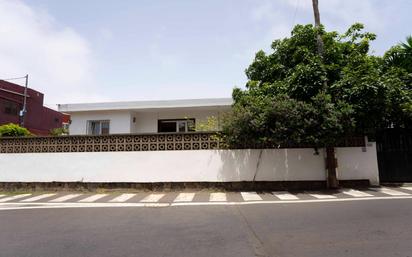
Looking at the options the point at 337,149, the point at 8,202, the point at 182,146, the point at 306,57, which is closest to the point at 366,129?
the point at 337,149

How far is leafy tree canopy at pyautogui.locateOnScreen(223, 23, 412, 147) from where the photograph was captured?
35.2 ft

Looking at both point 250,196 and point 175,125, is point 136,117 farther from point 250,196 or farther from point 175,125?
point 250,196

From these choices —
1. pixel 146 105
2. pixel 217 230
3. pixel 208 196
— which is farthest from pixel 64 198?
pixel 217 230

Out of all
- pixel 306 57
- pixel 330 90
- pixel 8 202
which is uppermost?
pixel 306 57

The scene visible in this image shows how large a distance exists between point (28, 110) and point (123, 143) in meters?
24.4

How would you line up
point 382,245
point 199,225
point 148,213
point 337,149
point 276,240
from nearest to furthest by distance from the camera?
point 382,245
point 276,240
point 199,225
point 148,213
point 337,149

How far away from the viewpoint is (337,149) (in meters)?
12.4

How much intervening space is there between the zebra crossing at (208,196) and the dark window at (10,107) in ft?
68.6

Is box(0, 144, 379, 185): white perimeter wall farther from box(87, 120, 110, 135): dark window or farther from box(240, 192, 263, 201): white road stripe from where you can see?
box(87, 120, 110, 135): dark window

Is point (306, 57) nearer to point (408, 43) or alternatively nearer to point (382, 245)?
point (408, 43)

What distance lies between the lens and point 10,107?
30.2m

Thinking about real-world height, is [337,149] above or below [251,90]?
below

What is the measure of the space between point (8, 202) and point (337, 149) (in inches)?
470

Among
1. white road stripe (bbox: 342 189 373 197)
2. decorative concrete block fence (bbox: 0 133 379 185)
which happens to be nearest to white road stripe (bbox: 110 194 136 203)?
decorative concrete block fence (bbox: 0 133 379 185)
